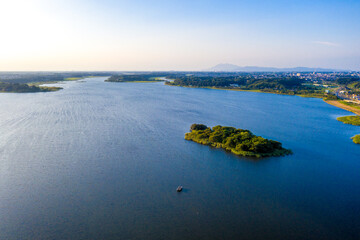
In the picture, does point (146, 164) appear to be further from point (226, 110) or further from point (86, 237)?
point (226, 110)

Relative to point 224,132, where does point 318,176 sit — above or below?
below

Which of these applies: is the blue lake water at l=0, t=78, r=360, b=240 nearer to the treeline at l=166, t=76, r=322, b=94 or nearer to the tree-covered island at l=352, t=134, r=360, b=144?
the tree-covered island at l=352, t=134, r=360, b=144

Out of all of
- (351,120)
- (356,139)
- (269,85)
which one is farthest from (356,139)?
(269,85)

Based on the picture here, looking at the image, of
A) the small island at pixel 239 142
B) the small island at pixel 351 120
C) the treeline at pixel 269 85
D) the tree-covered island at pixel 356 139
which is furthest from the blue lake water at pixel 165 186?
the treeline at pixel 269 85

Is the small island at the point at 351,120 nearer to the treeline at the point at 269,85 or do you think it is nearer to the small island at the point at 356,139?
the small island at the point at 356,139

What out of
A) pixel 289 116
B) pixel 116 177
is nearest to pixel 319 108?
pixel 289 116

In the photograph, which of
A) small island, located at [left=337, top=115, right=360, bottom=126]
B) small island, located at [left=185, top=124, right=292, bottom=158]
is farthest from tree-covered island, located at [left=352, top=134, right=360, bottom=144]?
small island, located at [left=185, top=124, right=292, bottom=158]

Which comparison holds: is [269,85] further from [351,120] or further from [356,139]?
[356,139]
